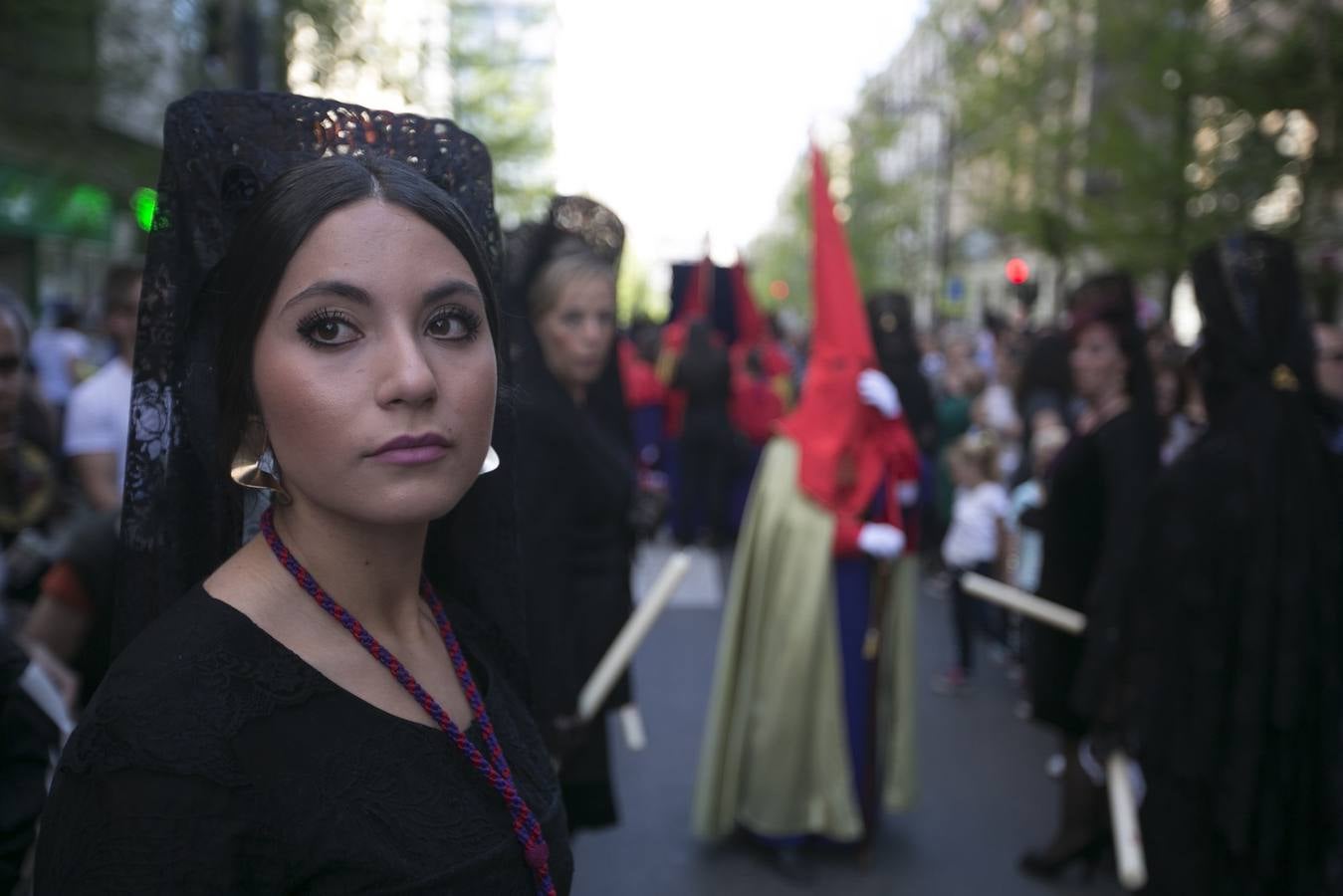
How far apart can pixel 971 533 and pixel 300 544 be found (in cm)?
639

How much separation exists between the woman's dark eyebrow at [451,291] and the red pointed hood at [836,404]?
131 inches

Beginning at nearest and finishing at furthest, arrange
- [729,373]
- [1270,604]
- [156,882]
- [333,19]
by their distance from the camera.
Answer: [156,882] → [1270,604] → [729,373] → [333,19]

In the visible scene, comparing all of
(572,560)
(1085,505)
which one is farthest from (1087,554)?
(572,560)

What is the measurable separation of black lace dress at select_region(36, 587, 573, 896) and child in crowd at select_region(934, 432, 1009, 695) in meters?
6.06

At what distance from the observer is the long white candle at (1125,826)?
3586 millimetres

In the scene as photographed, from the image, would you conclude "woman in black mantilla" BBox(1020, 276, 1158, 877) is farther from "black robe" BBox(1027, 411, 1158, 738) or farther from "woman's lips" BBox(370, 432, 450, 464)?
"woman's lips" BBox(370, 432, 450, 464)

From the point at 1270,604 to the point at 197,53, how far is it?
12373 mm

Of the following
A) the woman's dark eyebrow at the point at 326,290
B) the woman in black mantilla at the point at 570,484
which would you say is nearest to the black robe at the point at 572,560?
the woman in black mantilla at the point at 570,484

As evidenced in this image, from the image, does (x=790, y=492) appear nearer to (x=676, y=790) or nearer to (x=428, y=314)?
(x=676, y=790)

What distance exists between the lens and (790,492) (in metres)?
4.75

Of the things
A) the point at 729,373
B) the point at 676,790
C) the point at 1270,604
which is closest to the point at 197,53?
the point at 729,373

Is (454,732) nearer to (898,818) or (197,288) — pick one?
(197,288)

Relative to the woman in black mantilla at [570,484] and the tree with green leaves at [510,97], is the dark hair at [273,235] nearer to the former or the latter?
the woman in black mantilla at [570,484]

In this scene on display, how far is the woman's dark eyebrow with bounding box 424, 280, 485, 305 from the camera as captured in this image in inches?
53.8
